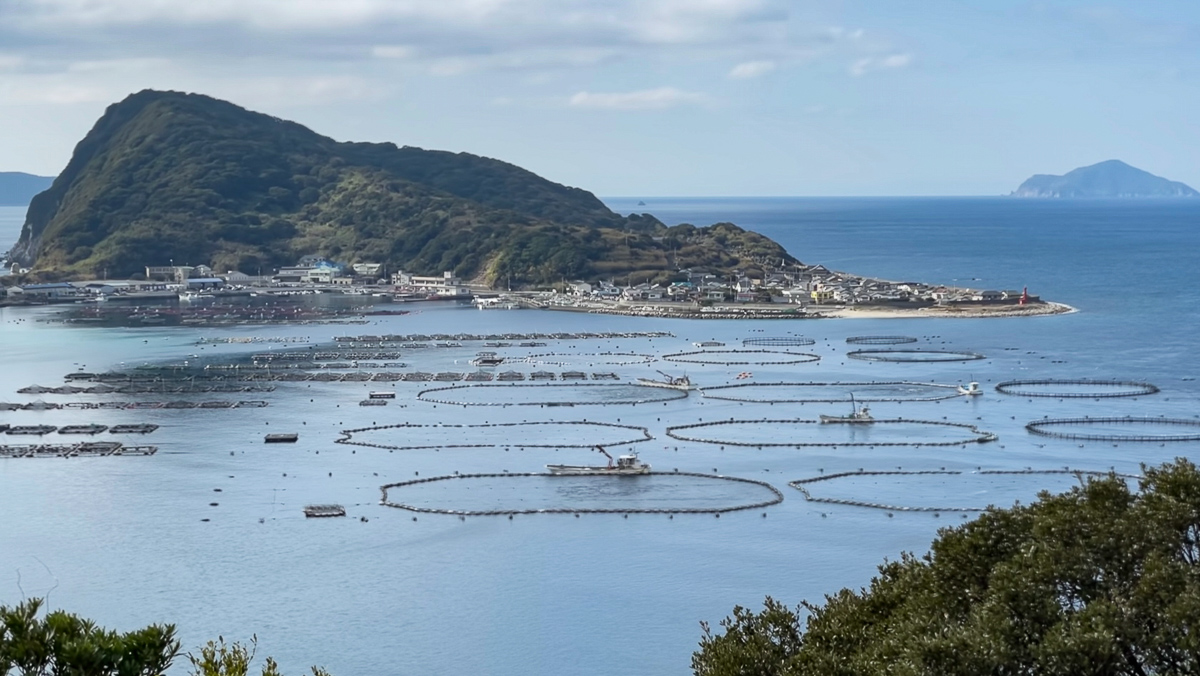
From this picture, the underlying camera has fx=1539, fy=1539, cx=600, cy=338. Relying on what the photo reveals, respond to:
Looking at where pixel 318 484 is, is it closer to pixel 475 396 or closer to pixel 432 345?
pixel 475 396

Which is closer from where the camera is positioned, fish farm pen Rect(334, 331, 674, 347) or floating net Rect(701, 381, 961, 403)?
floating net Rect(701, 381, 961, 403)

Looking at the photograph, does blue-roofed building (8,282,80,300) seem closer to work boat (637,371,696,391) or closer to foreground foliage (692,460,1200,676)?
work boat (637,371,696,391)

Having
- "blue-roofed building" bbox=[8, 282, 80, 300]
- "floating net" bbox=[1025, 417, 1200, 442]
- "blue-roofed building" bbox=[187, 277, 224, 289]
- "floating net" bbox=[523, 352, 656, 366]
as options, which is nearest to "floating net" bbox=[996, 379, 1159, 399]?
"floating net" bbox=[1025, 417, 1200, 442]

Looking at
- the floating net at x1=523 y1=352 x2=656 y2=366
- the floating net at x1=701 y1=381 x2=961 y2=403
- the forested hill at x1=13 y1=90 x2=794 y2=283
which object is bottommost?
the floating net at x1=701 y1=381 x2=961 y2=403

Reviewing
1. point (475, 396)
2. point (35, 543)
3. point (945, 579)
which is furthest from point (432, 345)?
point (945, 579)

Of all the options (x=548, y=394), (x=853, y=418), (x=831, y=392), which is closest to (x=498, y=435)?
(x=548, y=394)

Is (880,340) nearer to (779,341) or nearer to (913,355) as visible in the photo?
(779,341)
